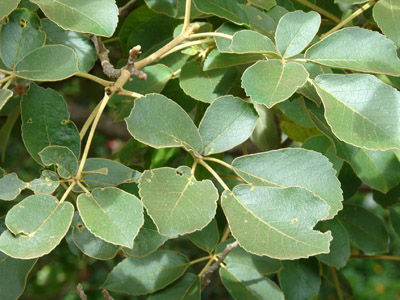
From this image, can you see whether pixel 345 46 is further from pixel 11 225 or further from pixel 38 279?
pixel 38 279

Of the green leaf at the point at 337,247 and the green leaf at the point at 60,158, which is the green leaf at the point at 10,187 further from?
the green leaf at the point at 337,247

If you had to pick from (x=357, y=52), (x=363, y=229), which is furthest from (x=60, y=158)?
(x=363, y=229)

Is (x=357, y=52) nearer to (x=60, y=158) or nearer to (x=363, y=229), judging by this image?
(x=60, y=158)

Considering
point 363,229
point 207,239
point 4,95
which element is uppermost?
point 4,95

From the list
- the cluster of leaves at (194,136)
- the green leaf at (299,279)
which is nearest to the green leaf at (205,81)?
the cluster of leaves at (194,136)

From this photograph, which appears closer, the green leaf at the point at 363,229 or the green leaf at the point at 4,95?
the green leaf at the point at 4,95

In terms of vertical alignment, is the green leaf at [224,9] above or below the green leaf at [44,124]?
above

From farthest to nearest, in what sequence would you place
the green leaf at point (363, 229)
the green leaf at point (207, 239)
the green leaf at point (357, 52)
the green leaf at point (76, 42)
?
the green leaf at point (363, 229)
the green leaf at point (207, 239)
the green leaf at point (76, 42)
the green leaf at point (357, 52)
